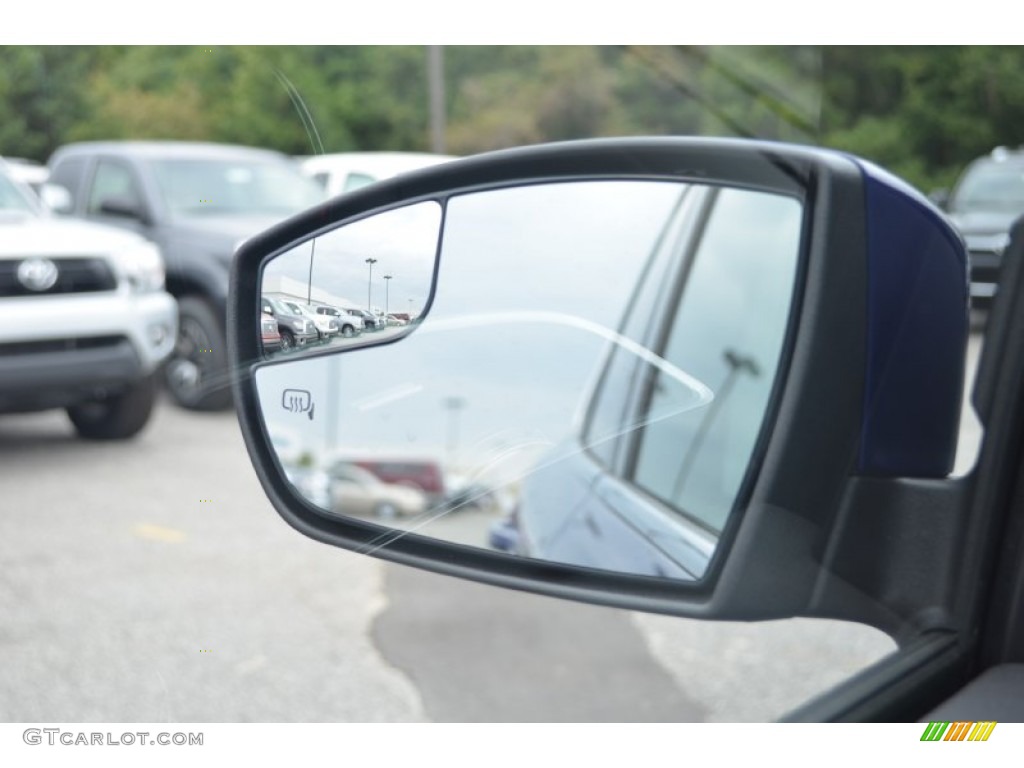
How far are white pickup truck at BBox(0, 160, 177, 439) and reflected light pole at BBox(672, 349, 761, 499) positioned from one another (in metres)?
0.79

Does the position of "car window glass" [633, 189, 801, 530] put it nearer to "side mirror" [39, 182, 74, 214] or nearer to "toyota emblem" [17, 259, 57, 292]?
"toyota emblem" [17, 259, 57, 292]

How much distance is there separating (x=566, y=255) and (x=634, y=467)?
2.04 ft

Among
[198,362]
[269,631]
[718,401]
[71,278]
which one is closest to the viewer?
[198,362]

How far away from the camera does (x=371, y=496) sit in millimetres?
1396

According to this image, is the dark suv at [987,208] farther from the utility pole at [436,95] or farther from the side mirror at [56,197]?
the side mirror at [56,197]

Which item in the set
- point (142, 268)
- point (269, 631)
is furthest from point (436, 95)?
point (269, 631)

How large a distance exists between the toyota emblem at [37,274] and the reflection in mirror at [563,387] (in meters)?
0.73

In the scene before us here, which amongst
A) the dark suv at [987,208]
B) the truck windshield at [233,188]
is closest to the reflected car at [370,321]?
the truck windshield at [233,188]

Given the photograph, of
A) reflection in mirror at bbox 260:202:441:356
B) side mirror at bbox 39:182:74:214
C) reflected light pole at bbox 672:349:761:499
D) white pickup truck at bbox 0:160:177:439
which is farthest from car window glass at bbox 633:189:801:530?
side mirror at bbox 39:182:74:214

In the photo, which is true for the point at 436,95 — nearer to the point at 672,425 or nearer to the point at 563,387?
the point at 563,387

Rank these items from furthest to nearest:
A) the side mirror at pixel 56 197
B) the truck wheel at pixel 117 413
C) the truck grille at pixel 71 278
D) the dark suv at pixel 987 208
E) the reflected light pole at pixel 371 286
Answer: the truck wheel at pixel 117 413 → the side mirror at pixel 56 197 → the truck grille at pixel 71 278 → the dark suv at pixel 987 208 → the reflected light pole at pixel 371 286

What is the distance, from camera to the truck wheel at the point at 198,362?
1274 millimetres

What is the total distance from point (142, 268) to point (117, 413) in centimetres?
57

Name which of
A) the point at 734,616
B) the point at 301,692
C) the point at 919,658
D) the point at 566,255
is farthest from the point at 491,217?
the point at 301,692
